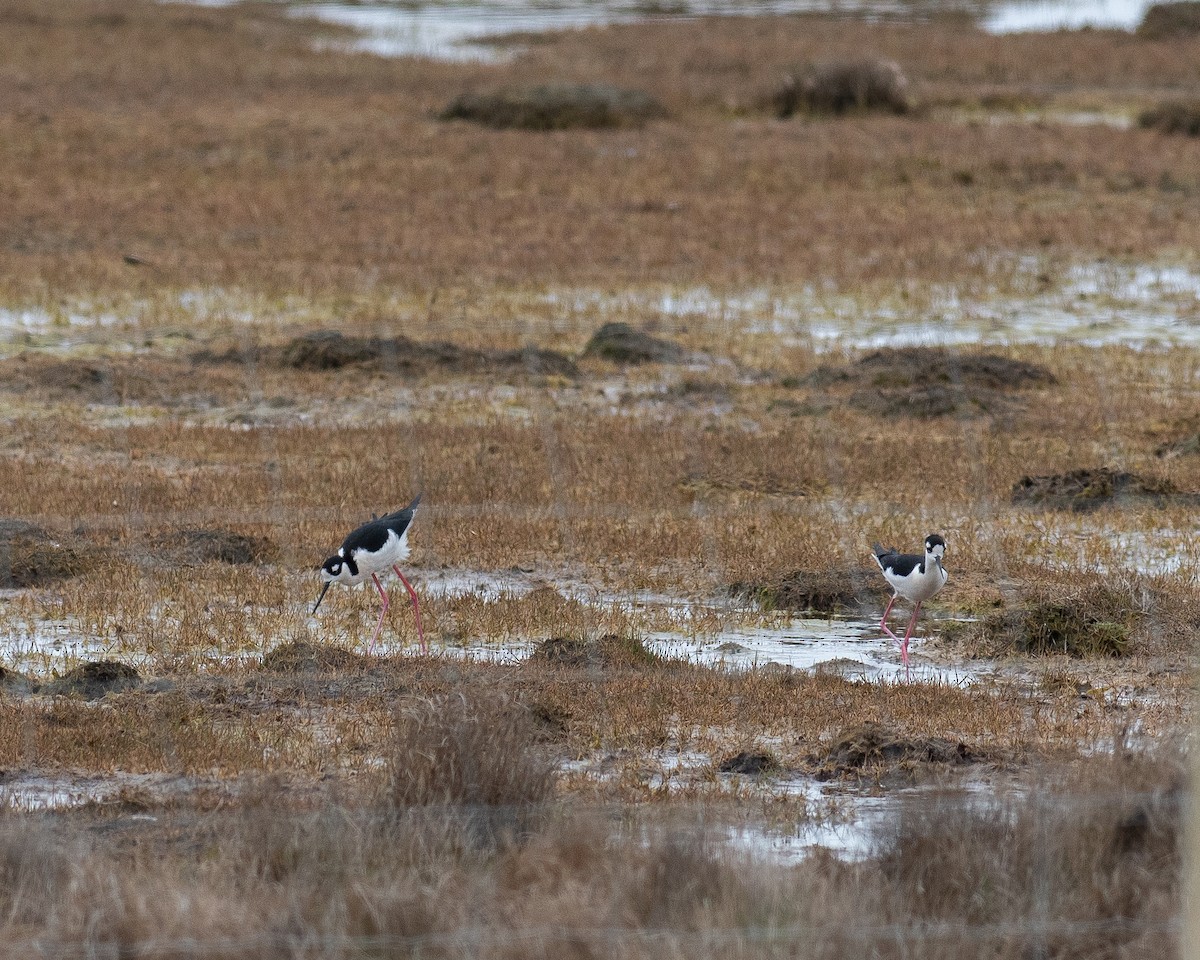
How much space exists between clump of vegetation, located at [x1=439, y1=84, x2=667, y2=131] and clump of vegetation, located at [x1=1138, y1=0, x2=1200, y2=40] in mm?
22814

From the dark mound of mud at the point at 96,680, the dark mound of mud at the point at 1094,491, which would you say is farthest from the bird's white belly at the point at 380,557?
the dark mound of mud at the point at 1094,491

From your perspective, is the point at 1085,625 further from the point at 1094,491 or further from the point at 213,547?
the point at 213,547

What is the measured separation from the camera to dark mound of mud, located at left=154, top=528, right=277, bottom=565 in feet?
41.3

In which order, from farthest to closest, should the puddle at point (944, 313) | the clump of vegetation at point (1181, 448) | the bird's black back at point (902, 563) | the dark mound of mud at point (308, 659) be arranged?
the puddle at point (944, 313) → the clump of vegetation at point (1181, 448) → the bird's black back at point (902, 563) → the dark mound of mud at point (308, 659)

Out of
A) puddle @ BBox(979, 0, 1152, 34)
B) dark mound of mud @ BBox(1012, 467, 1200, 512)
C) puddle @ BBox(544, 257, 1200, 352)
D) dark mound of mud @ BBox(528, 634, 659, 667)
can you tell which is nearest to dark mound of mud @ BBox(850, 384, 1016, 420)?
puddle @ BBox(544, 257, 1200, 352)

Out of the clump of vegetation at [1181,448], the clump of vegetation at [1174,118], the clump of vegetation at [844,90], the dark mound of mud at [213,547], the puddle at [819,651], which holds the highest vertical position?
the clump of vegetation at [844,90]

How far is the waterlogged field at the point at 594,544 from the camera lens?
6.52m

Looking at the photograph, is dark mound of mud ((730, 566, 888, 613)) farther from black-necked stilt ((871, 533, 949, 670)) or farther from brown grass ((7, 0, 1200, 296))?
brown grass ((7, 0, 1200, 296))

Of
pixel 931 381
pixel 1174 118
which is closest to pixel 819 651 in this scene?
pixel 931 381

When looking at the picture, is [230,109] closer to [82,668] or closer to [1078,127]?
[1078,127]

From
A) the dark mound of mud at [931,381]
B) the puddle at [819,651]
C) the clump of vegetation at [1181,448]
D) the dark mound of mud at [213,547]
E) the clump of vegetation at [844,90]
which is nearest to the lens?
the puddle at [819,651]

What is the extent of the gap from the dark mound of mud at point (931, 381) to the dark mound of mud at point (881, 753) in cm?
872

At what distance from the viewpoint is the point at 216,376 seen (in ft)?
61.2

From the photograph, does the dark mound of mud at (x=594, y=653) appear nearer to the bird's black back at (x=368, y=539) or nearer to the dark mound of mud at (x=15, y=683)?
the bird's black back at (x=368, y=539)
